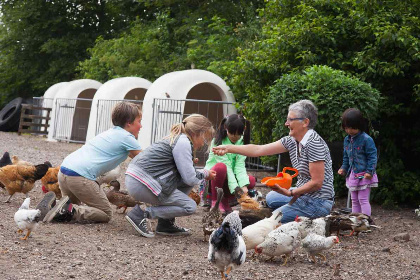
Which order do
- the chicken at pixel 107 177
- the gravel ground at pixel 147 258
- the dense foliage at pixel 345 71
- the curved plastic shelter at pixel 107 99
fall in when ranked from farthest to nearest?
the curved plastic shelter at pixel 107 99
the dense foliage at pixel 345 71
the chicken at pixel 107 177
the gravel ground at pixel 147 258

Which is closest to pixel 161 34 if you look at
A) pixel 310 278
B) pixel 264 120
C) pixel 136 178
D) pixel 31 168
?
pixel 264 120

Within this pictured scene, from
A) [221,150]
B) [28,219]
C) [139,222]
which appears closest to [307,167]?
[221,150]

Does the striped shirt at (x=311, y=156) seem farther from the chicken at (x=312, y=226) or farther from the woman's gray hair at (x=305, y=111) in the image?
the chicken at (x=312, y=226)

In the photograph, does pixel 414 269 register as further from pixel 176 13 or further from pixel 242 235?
pixel 176 13

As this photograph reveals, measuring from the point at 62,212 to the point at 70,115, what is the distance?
1583 centimetres

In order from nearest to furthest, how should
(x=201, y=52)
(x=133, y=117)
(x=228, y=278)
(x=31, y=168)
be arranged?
(x=228, y=278), (x=133, y=117), (x=31, y=168), (x=201, y=52)

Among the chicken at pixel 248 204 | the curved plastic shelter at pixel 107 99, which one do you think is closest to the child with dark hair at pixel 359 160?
the chicken at pixel 248 204

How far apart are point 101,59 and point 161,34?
2680 mm

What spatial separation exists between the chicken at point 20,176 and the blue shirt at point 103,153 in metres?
1.08

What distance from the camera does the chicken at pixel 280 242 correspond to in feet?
15.8

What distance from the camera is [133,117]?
6309 mm

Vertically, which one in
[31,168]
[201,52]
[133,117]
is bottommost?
[31,168]

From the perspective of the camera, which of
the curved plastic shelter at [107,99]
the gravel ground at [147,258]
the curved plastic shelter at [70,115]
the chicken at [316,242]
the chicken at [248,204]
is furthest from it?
the curved plastic shelter at [70,115]

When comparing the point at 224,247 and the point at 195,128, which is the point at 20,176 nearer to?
the point at 195,128
